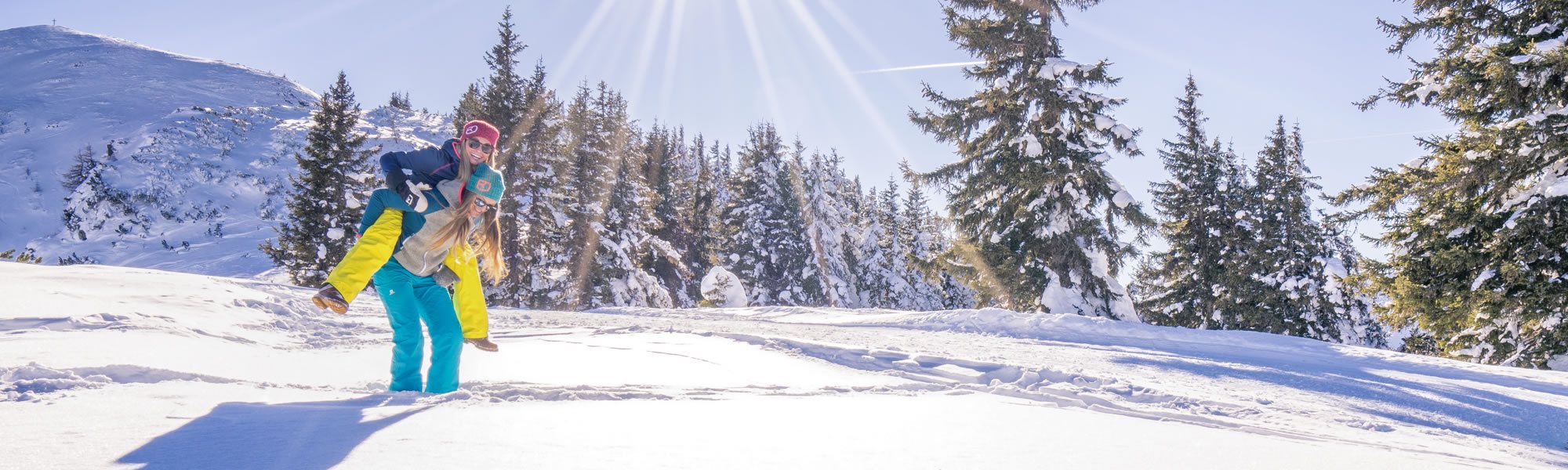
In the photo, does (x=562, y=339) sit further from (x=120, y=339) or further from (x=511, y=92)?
(x=511, y=92)

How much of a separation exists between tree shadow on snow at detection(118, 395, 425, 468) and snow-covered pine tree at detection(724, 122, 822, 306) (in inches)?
1299

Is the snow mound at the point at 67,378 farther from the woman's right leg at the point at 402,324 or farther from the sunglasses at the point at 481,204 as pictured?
the sunglasses at the point at 481,204

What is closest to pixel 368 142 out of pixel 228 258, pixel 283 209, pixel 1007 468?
pixel 283 209

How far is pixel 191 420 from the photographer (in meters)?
2.18

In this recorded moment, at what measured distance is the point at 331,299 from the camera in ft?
10.2

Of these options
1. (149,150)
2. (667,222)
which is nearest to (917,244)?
(667,222)

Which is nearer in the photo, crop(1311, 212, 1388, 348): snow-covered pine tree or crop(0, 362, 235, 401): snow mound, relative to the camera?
crop(0, 362, 235, 401): snow mound

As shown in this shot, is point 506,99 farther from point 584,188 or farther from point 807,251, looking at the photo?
point 807,251

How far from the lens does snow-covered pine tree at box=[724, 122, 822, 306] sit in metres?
36.0

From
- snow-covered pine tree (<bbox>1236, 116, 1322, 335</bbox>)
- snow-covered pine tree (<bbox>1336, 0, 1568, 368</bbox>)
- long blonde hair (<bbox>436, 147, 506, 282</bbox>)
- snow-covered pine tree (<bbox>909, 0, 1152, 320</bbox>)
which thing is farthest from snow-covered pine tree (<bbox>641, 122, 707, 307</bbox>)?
long blonde hair (<bbox>436, 147, 506, 282</bbox>)

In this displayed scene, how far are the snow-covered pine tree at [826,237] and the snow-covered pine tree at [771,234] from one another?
54 cm

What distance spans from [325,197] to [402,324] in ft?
86.4

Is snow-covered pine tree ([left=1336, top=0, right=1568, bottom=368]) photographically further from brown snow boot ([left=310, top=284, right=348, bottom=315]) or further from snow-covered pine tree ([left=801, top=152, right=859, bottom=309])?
snow-covered pine tree ([left=801, top=152, right=859, bottom=309])

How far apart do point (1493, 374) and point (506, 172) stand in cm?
2589
